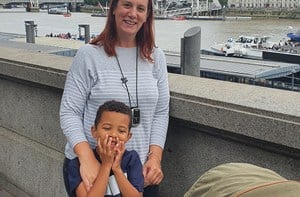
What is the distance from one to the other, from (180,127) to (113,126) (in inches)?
26.4

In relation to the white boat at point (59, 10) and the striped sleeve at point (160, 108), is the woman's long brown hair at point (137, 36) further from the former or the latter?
the white boat at point (59, 10)

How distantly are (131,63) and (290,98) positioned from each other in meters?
0.67

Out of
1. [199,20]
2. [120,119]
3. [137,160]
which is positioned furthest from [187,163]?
[199,20]

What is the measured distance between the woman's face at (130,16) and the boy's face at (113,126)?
1.15 feet

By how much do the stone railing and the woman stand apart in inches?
11.8

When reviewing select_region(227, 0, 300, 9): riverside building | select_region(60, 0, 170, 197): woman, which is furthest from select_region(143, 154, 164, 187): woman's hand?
select_region(227, 0, 300, 9): riverside building

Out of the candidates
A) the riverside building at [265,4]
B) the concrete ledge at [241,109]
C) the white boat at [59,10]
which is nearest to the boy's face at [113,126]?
the concrete ledge at [241,109]

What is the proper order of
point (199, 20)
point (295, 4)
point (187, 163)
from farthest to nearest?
point (295, 4) → point (199, 20) → point (187, 163)

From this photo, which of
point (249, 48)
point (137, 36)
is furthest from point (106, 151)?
point (249, 48)

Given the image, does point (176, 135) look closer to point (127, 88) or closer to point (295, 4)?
point (127, 88)

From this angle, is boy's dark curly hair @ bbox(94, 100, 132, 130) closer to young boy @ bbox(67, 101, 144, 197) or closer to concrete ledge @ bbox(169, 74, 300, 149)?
young boy @ bbox(67, 101, 144, 197)

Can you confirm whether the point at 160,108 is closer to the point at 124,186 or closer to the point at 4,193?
the point at 124,186

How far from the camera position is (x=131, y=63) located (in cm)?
217

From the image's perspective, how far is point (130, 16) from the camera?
2.10 metres
